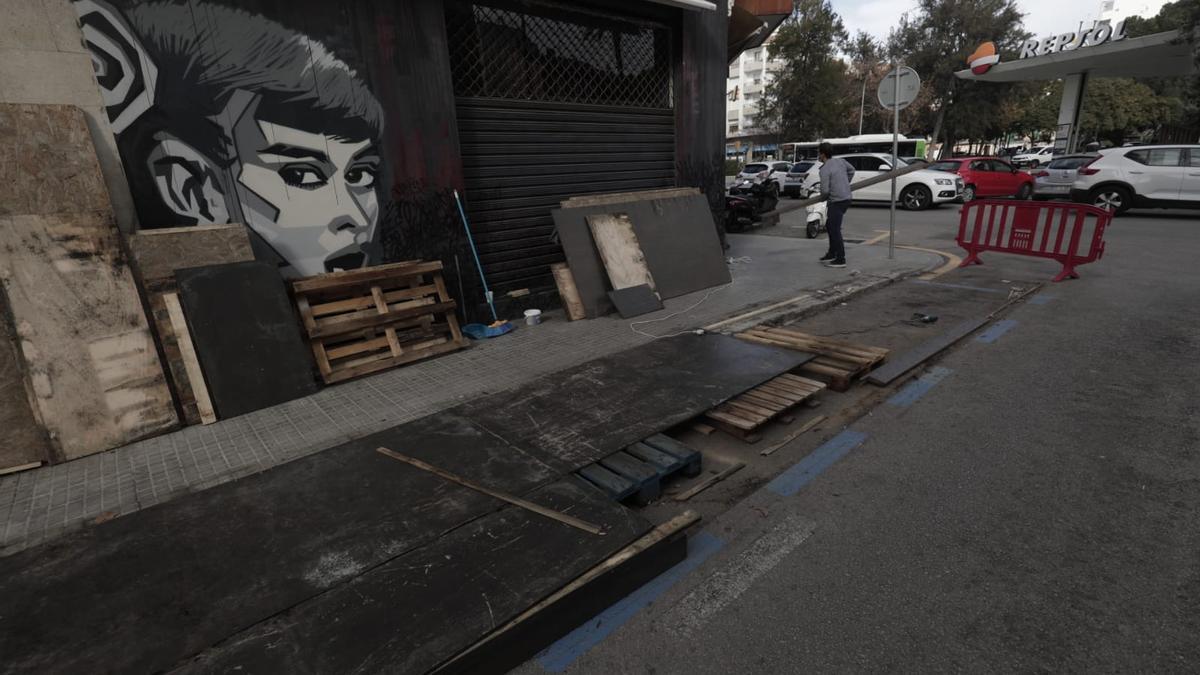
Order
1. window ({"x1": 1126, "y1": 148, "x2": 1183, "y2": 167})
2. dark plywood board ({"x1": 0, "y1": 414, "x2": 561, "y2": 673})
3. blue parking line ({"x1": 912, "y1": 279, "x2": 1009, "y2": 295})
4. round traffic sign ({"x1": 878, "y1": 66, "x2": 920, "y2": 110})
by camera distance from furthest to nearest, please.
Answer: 1. window ({"x1": 1126, "y1": 148, "x2": 1183, "y2": 167})
2. round traffic sign ({"x1": 878, "y1": 66, "x2": 920, "y2": 110})
3. blue parking line ({"x1": 912, "y1": 279, "x2": 1009, "y2": 295})
4. dark plywood board ({"x1": 0, "y1": 414, "x2": 561, "y2": 673})

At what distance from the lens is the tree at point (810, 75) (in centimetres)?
3697

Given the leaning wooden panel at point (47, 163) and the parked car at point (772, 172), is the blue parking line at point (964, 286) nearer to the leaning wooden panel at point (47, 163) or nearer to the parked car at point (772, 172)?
the leaning wooden panel at point (47, 163)

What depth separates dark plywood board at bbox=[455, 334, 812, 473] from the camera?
376 cm

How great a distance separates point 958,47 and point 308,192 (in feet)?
138

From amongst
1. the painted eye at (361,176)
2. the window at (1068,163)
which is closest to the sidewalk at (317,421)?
the painted eye at (361,176)

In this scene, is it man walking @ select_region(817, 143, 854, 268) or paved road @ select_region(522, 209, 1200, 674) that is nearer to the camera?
paved road @ select_region(522, 209, 1200, 674)

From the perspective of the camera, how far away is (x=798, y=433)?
395cm

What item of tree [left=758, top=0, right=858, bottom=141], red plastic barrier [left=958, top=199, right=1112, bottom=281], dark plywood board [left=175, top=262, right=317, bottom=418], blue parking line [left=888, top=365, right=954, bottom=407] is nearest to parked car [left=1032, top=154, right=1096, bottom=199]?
red plastic barrier [left=958, top=199, right=1112, bottom=281]

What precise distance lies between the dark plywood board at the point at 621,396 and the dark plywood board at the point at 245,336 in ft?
5.58

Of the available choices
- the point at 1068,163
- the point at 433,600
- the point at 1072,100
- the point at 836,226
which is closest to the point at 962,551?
the point at 433,600

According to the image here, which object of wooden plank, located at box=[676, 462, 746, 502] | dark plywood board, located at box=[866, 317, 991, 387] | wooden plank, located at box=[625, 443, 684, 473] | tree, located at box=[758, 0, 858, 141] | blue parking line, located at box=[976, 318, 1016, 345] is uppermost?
tree, located at box=[758, 0, 858, 141]

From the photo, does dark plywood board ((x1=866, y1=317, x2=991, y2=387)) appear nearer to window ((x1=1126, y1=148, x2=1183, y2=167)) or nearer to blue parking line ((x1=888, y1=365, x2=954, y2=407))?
blue parking line ((x1=888, y1=365, x2=954, y2=407))

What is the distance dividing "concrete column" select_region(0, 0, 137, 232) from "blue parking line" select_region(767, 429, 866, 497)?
17.8ft

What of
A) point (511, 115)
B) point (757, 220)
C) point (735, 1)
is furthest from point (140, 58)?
point (757, 220)
